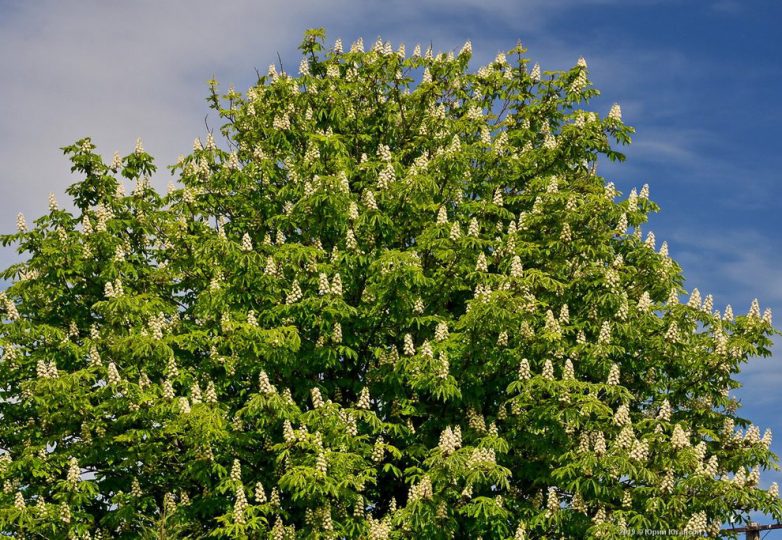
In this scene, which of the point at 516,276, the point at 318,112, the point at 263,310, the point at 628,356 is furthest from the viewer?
the point at 318,112

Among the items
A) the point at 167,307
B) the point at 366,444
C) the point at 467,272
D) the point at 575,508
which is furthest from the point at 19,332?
the point at 575,508

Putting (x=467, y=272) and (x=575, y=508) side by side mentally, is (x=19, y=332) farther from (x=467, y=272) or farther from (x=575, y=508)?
(x=575, y=508)

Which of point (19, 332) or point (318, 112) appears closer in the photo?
point (19, 332)

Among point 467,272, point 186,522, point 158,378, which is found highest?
point 467,272

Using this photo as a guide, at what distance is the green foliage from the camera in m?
15.6

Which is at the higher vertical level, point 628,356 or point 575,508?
point 628,356

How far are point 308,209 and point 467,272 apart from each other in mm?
3600

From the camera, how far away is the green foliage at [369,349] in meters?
15.6

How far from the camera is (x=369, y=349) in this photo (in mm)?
18203

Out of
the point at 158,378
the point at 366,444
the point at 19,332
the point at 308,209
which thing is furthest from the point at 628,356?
the point at 19,332

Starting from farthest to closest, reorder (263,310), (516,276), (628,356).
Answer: (628,356), (263,310), (516,276)

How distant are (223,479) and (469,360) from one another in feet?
17.0

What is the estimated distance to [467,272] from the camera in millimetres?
18094

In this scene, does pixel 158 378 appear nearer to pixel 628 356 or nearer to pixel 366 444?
pixel 366 444
